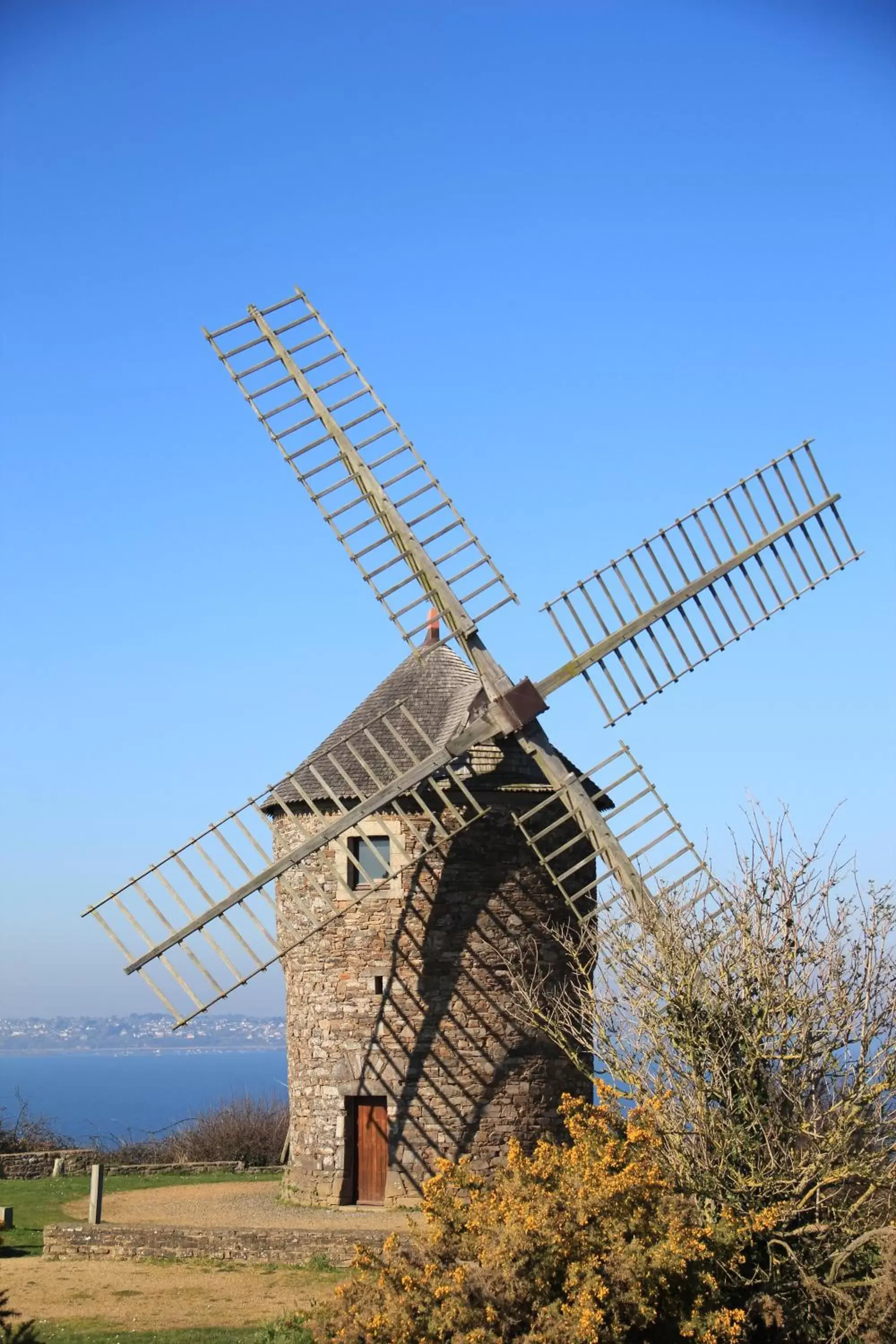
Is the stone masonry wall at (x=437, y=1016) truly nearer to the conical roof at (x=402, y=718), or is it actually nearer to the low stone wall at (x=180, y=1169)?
the conical roof at (x=402, y=718)

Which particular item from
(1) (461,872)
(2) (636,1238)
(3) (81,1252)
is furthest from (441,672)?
(2) (636,1238)

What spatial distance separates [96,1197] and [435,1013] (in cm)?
475

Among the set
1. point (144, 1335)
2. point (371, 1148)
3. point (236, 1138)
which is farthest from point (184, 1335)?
point (236, 1138)

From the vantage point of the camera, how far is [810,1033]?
12.8 meters

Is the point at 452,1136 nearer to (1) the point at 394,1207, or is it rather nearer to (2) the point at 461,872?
(1) the point at 394,1207

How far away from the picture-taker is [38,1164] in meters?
25.1

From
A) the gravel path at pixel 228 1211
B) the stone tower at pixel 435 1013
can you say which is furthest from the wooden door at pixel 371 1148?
the gravel path at pixel 228 1211

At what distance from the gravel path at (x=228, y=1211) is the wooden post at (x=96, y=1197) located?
0.35 metres

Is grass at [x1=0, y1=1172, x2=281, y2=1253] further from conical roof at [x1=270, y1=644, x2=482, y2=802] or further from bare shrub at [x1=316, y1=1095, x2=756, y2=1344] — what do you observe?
bare shrub at [x1=316, y1=1095, x2=756, y2=1344]

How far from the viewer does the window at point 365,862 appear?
18703mm

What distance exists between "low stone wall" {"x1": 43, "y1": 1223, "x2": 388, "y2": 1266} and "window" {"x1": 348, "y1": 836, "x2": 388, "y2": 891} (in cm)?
429

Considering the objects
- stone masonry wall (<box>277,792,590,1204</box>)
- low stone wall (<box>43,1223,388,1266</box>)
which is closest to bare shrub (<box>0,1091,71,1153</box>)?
low stone wall (<box>43,1223,388,1266</box>)

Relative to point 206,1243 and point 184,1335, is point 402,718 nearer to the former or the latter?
point 206,1243

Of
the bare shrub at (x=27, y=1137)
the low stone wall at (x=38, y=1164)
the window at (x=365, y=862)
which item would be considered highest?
the bare shrub at (x=27, y=1137)
